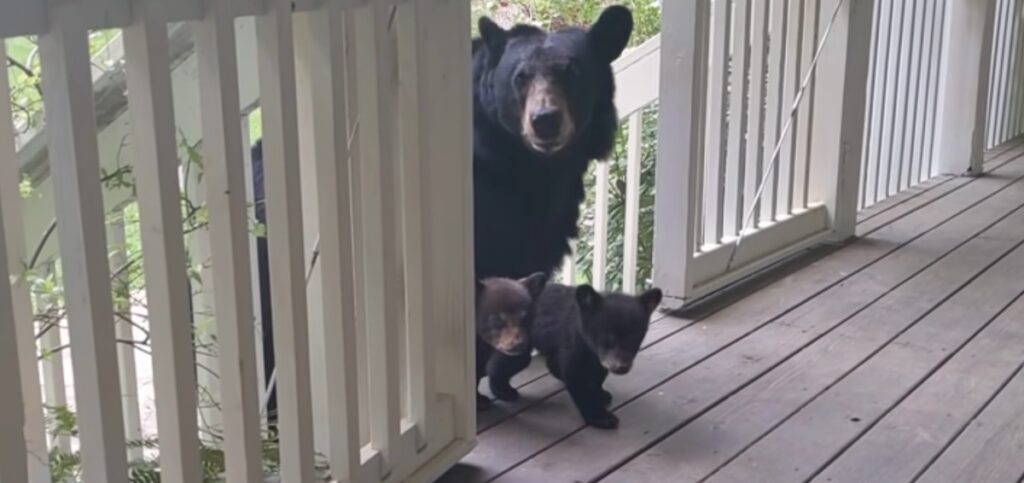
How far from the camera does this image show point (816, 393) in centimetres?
262

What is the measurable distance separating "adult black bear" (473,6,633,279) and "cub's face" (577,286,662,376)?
38 cm

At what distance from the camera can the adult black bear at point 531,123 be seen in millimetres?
2547

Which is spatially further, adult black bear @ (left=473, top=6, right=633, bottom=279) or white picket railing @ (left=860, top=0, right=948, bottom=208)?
white picket railing @ (left=860, top=0, right=948, bottom=208)

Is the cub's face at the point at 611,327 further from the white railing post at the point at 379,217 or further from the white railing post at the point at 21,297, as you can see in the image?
the white railing post at the point at 21,297

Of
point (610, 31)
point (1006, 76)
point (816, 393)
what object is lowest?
point (816, 393)

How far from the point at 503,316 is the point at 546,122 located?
0.47 m

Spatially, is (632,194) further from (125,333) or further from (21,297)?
(21,297)

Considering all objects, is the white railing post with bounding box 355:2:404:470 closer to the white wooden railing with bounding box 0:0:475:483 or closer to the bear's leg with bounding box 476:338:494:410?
the white wooden railing with bounding box 0:0:475:483

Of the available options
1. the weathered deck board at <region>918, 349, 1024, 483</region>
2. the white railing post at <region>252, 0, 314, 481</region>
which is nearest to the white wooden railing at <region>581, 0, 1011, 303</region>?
the weathered deck board at <region>918, 349, 1024, 483</region>

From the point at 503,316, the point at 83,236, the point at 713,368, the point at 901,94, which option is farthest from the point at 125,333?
the point at 901,94

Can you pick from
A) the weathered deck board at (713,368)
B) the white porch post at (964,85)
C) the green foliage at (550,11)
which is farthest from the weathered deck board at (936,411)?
the green foliage at (550,11)

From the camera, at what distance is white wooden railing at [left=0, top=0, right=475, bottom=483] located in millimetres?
1313

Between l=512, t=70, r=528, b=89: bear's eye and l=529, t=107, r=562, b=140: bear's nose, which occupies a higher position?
l=512, t=70, r=528, b=89: bear's eye

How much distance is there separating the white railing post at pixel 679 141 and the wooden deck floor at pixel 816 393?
0.62 feet
